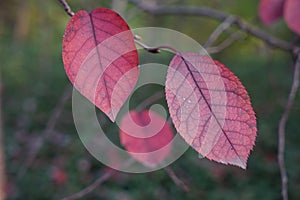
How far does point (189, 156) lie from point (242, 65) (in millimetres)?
1959

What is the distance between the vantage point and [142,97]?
3.18 metres

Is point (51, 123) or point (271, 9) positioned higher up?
point (271, 9)

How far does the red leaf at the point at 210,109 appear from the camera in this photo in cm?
44

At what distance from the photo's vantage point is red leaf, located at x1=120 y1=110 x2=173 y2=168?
30.6 inches

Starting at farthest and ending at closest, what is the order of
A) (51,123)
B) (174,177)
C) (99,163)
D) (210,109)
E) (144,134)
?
1. (99,163)
2. (51,123)
3. (174,177)
4. (144,134)
5. (210,109)

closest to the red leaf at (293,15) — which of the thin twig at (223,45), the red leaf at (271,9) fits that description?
the red leaf at (271,9)

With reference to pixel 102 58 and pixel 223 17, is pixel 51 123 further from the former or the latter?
pixel 102 58

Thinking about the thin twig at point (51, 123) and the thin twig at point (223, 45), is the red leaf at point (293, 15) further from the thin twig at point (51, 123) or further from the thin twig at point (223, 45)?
the thin twig at point (51, 123)

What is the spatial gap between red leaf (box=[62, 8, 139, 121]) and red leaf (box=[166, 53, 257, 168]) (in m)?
0.04

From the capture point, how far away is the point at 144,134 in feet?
2.59

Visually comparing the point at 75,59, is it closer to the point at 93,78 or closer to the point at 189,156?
the point at 93,78

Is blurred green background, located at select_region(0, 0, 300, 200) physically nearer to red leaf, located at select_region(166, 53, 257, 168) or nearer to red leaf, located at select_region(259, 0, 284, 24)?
red leaf, located at select_region(259, 0, 284, 24)

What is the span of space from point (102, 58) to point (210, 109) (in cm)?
12

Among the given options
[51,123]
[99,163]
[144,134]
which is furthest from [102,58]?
[99,163]
